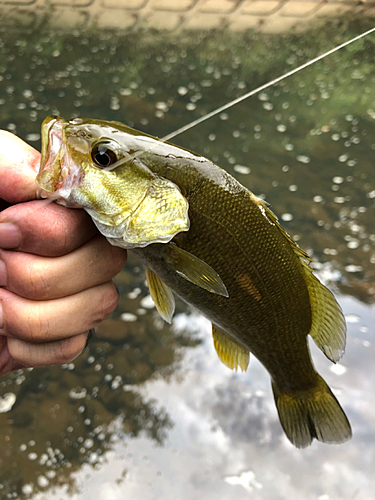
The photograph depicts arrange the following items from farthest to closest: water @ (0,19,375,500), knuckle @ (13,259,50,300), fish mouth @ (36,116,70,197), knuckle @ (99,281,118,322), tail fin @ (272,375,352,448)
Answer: water @ (0,19,375,500) < tail fin @ (272,375,352,448) < knuckle @ (99,281,118,322) < knuckle @ (13,259,50,300) < fish mouth @ (36,116,70,197)

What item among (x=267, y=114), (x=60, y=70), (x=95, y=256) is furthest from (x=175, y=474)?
(x=60, y=70)

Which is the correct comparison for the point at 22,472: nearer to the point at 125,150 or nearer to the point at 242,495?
the point at 242,495

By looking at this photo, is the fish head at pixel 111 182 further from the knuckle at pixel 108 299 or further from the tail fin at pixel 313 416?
the tail fin at pixel 313 416

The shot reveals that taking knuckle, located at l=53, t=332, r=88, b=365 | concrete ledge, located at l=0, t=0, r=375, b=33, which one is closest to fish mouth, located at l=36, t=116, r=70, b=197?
knuckle, located at l=53, t=332, r=88, b=365

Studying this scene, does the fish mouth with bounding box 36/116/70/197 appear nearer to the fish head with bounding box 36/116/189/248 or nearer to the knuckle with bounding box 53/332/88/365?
the fish head with bounding box 36/116/189/248

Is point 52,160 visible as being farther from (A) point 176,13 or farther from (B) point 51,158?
(A) point 176,13

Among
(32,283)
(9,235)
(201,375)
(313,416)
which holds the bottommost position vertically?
(201,375)

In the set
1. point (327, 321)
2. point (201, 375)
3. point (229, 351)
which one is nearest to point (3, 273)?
point (229, 351)
